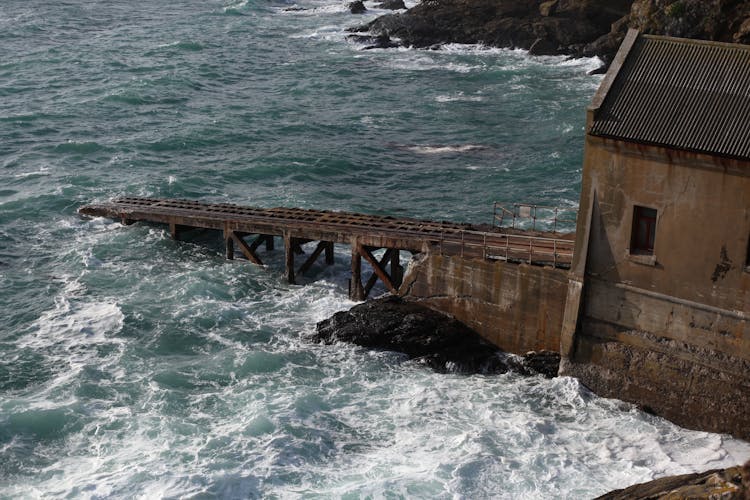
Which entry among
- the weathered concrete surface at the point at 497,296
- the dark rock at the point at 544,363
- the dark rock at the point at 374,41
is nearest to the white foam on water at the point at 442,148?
the weathered concrete surface at the point at 497,296

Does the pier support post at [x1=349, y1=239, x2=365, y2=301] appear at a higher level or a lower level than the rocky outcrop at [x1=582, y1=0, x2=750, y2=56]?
lower

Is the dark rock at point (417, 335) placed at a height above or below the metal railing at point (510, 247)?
below

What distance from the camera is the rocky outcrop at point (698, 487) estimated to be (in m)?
20.2

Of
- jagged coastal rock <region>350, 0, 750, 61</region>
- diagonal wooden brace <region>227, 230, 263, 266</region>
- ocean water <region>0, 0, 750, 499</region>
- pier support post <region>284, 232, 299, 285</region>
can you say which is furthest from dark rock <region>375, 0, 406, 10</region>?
pier support post <region>284, 232, 299, 285</region>

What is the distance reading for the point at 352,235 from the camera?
115 feet

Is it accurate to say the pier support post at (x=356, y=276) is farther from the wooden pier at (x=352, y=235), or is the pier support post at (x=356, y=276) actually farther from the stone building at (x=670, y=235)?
the stone building at (x=670, y=235)

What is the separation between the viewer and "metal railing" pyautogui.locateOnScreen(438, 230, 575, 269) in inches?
1223

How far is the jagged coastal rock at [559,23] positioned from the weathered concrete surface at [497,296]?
1420 inches

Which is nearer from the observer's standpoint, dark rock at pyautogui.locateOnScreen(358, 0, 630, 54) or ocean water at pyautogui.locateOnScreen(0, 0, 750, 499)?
ocean water at pyautogui.locateOnScreen(0, 0, 750, 499)

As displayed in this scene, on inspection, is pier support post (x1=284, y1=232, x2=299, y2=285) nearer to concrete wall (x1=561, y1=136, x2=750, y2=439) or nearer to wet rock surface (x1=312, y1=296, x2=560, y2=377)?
wet rock surface (x1=312, y1=296, x2=560, y2=377)

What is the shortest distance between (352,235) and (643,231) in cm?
1021

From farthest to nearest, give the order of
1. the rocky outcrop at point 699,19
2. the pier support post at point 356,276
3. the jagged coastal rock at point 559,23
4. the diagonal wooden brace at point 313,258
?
the jagged coastal rock at point 559,23 → the rocky outcrop at point 699,19 → the diagonal wooden brace at point 313,258 → the pier support post at point 356,276

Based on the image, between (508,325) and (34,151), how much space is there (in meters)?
29.6

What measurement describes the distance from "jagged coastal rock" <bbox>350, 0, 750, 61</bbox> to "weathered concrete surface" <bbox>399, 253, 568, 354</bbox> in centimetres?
3606
